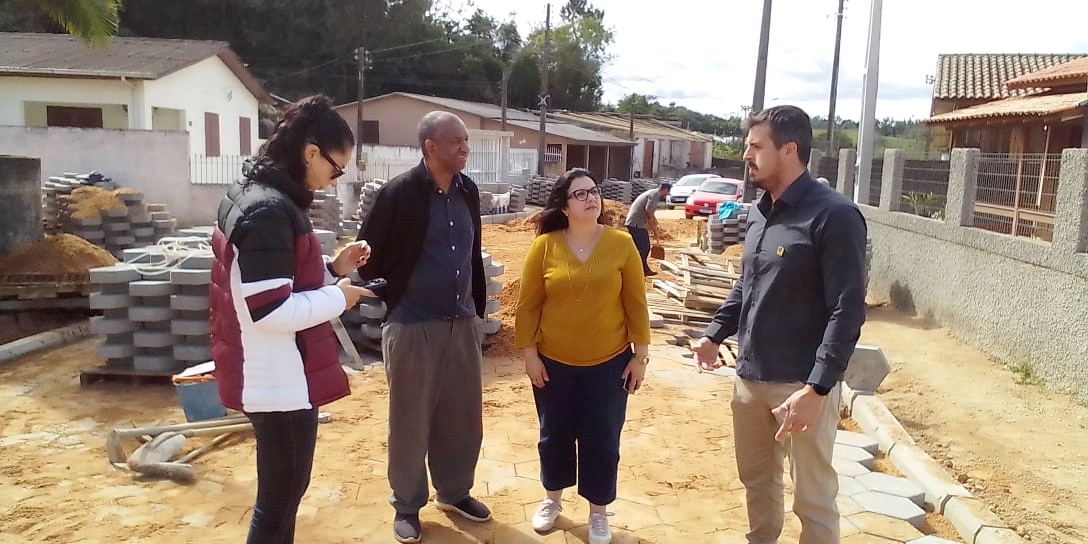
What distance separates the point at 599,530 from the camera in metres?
3.55

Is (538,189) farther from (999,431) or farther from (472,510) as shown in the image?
(472,510)

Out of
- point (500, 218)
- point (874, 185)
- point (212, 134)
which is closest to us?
point (874, 185)

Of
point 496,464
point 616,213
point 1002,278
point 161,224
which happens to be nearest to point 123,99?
point 161,224

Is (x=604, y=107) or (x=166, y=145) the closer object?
(x=166, y=145)

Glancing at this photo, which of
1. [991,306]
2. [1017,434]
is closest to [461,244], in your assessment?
[1017,434]

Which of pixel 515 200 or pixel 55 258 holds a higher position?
pixel 515 200

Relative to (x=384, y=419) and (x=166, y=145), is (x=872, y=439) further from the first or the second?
(x=166, y=145)

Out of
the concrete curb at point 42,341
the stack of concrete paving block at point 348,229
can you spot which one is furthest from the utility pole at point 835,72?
the concrete curb at point 42,341

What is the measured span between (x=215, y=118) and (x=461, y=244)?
2197cm

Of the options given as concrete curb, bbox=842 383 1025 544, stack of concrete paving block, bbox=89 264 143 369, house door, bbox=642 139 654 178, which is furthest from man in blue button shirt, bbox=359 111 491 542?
house door, bbox=642 139 654 178

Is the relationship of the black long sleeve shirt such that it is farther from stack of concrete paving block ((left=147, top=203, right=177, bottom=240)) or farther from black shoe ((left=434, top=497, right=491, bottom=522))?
stack of concrete paving block ((left=147, top=203, right=177, bottom=240))

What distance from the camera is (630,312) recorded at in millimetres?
3443

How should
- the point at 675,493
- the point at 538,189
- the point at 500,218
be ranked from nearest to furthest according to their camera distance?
1. the point at 675,493
2. the point at 500,218
3. the point at 538,189

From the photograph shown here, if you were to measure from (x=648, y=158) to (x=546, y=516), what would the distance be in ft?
143
